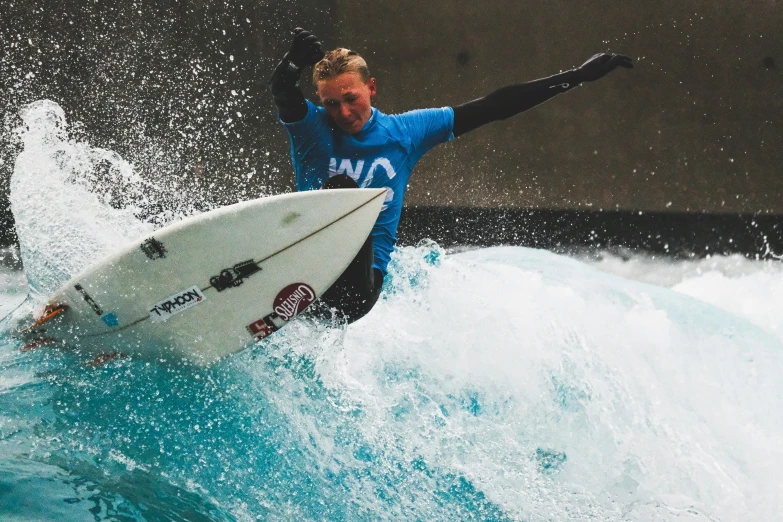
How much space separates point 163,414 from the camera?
250 centimetres

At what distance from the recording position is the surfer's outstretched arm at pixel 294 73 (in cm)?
221

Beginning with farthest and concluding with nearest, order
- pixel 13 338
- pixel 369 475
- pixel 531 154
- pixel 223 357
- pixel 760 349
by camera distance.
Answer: pixel 531 154 < pixel 760 349 < pixel 13 338 < pixel 223 357 < pixel 369 475

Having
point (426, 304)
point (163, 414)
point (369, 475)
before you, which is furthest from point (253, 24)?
point (369, 475)

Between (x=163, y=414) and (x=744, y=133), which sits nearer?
(x=163, y=414)

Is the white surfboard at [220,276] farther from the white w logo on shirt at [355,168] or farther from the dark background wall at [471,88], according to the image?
the dark background wall at [471,88]

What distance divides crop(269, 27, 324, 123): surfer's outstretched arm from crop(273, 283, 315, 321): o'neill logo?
62 centimetres

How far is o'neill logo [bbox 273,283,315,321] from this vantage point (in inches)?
98.4

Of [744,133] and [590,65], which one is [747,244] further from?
[590,65]

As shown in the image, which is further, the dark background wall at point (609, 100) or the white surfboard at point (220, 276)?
the dark background wall at point (609, 100)

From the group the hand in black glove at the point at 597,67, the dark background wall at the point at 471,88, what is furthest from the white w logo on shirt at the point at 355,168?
the dark background wall at the point at 471,88

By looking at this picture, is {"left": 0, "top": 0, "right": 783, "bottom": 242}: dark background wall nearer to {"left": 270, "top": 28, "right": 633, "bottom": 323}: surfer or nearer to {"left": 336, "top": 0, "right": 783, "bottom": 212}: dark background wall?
{"left": 336, "top": 0, "right": 783, "bottom": 212}: dark background wall

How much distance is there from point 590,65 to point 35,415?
8.30ft

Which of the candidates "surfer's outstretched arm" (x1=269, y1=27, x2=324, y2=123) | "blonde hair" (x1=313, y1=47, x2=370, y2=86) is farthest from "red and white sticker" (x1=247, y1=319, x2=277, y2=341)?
"blonde hair" (x1=313, y1=47, x2=370, y2=86)

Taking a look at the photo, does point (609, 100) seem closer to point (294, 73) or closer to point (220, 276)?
point (294, 73)
